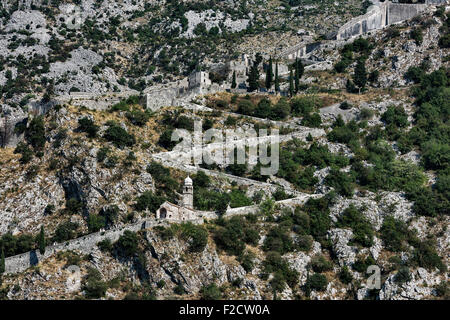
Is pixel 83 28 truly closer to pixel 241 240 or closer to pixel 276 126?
pixel 276 126

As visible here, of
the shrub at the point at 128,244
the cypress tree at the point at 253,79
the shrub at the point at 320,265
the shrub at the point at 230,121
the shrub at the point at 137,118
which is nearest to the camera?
the shrub at the point at 128,244

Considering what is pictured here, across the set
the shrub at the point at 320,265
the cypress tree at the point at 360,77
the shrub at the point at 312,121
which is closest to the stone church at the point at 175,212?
the shrub at the point at 320,265

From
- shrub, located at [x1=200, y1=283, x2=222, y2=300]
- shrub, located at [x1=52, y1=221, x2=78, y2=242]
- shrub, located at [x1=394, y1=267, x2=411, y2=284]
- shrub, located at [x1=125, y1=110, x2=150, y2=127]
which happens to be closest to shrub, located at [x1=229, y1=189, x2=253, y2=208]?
shrub, located at [x1=200, y1=283, x2=222, y2=300]

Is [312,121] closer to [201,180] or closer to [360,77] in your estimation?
[360,77]

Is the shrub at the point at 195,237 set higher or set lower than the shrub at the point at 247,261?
higher

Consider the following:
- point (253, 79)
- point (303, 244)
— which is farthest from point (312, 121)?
point (303, 244)

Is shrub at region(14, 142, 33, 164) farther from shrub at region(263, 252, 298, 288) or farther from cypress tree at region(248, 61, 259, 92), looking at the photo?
cypress tree at region(248, 61, 259, 92)

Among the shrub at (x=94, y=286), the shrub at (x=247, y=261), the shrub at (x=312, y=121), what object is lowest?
the shrub at (x=94, y=286)

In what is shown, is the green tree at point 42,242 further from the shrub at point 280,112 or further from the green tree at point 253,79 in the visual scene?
the green tree at point 253,79
